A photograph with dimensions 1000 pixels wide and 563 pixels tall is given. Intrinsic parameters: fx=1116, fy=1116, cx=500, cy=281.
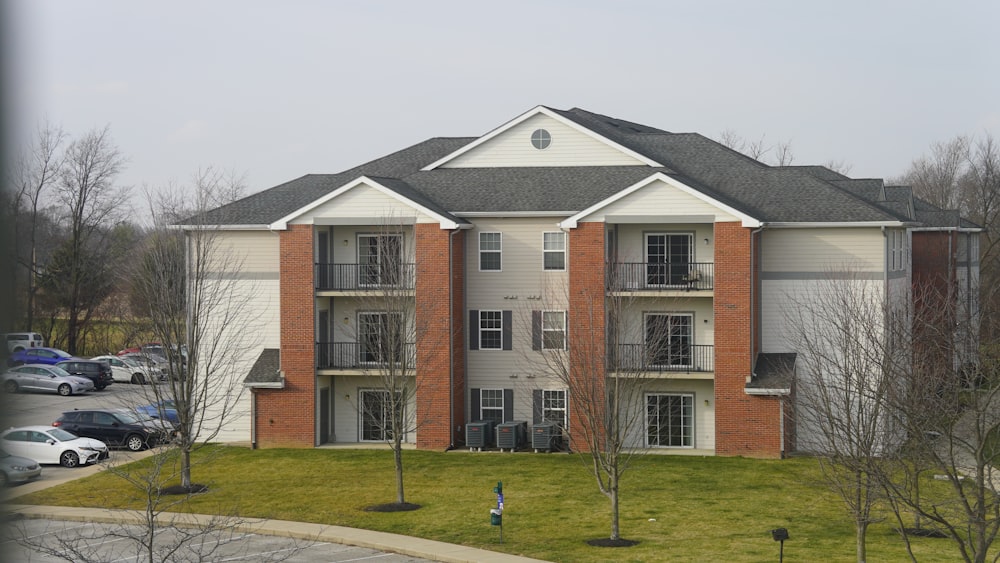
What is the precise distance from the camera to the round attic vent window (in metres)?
42.6

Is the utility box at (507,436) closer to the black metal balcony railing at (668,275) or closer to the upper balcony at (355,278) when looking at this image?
the upper balcony at (355,278)

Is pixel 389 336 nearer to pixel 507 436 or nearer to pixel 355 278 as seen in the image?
pixel 507 436

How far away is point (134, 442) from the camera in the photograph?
4009cm

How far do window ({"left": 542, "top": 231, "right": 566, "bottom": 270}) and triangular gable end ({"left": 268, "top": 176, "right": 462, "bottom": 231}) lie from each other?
3315 mm

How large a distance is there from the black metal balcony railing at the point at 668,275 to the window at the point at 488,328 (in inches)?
191

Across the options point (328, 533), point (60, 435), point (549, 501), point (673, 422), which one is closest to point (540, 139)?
point (673, 422)

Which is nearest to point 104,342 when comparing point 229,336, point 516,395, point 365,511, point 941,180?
point 229,336

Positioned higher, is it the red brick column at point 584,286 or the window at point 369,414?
the red brick column at point 584,286

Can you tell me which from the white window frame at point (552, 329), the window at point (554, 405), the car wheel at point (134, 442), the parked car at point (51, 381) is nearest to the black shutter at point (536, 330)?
the white window frame at point (552, 329)

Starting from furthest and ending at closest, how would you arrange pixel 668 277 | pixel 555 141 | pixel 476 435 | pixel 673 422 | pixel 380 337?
pixel 555 141
pixel 673 422
pixel 668 277
pixel 476 435
pixel 380 337

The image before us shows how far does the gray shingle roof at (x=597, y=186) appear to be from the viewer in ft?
126

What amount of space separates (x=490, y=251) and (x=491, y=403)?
5.45 meters

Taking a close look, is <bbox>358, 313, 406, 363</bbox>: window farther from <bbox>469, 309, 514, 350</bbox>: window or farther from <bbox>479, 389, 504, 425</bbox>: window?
<bbox>479, 389, 504, 425</bbox>: window

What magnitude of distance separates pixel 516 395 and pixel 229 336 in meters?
10.4
